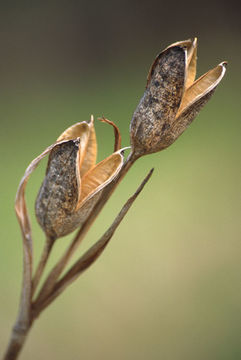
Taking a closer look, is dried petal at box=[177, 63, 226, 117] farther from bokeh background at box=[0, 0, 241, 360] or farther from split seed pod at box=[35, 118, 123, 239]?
bokeh background at box=[0, 0, 241, 360]

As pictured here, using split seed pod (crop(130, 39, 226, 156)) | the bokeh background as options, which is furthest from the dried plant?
the bokeh background

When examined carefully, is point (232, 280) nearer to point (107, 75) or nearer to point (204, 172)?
point (204, 172)

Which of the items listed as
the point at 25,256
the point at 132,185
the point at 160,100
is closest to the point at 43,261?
the point at 25,256

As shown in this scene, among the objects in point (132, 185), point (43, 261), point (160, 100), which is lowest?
point (132, 185)

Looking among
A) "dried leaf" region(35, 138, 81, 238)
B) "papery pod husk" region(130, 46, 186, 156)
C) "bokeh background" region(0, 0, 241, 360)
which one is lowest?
"bokeh background" region(0, 0, 241, 360)

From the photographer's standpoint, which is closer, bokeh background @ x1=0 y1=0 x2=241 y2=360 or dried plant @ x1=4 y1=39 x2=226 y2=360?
dried plant @ x1=4 y1=39 x2=226 y2=360

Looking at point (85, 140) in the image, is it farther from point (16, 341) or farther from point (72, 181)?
point (16, 341)

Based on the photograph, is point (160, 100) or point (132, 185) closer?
point (160, 100)
